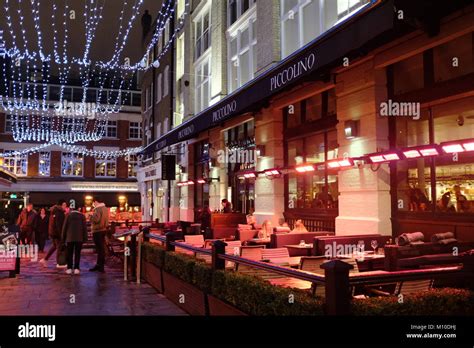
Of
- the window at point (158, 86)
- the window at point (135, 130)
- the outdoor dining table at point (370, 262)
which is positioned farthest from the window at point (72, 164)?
the outdoor dining table at point (370, 262)

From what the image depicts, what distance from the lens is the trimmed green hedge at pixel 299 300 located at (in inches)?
185

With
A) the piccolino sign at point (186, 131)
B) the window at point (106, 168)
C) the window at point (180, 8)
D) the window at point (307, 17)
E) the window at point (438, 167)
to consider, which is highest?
the window at point (180, 8)

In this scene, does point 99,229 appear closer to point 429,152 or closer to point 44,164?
point 429,152

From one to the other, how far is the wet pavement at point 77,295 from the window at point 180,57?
51.6ft

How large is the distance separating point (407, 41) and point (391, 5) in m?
2.69

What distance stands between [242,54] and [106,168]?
26472 millimetres

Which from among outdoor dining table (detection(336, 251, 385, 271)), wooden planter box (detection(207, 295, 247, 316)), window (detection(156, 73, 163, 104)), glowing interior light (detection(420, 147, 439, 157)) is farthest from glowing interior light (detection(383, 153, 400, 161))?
window (detection(156, 73, 163, 104))

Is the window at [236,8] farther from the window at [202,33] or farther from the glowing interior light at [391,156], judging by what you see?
the glowing interior light at [391,156]

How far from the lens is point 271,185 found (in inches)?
575

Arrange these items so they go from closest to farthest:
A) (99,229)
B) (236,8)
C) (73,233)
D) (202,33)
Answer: (73,233)
(99,229)
(236,8)
(202,33)

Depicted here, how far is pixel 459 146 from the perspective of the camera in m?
7.13

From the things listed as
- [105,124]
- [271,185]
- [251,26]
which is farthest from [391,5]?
[105,124]

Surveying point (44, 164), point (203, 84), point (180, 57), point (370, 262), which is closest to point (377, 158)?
point (370, 262)

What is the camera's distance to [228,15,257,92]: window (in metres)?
16.8
